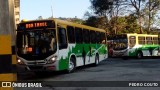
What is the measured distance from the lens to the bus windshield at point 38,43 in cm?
1544

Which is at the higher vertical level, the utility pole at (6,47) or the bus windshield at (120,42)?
the utility pole at (6,47)

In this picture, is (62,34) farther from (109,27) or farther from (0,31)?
(109,27)

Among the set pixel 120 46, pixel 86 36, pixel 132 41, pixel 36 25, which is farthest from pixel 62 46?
pixel 120 46

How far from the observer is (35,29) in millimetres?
15828

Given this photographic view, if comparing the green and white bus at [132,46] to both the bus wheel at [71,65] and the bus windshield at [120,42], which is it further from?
the bus wheel at [71,65]

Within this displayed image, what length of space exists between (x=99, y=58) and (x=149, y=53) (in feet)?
47.9

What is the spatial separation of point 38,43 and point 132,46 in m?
20.1

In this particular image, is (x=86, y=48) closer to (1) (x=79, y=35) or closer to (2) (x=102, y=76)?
(1) (x=79, y=35)

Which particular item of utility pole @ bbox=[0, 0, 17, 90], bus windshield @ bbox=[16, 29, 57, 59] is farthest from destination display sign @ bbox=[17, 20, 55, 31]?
utility pole @ bbox=[0, 0, 17, 90]

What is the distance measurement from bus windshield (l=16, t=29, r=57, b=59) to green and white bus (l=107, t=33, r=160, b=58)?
62.8ft

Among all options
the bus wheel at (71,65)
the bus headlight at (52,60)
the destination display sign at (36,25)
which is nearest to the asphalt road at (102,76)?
the bus wheel at (71,65)

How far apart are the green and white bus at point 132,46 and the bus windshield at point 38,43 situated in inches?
754

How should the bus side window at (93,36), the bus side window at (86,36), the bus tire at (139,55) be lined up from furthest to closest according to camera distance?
1. the bus tire at (139,55)
2. the bus side window at (93,36)
3. the bus side window at (86,36)

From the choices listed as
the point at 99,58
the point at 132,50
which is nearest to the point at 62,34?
the point at 99,58
